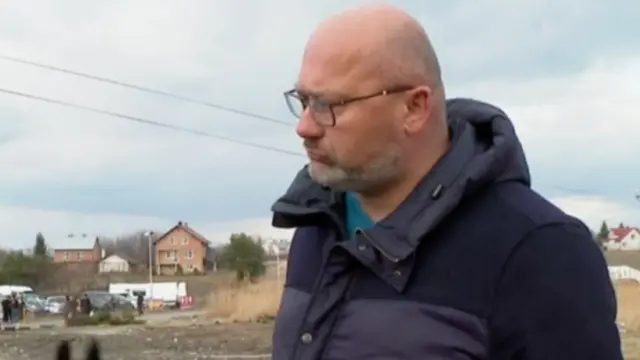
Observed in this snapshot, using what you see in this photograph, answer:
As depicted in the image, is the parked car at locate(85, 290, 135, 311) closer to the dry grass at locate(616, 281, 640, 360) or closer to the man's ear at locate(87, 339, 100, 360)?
the dry grass at locate(616, 281, 640, 360)

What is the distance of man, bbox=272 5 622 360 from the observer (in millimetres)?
2230

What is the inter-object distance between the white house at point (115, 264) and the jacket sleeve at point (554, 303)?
322ft

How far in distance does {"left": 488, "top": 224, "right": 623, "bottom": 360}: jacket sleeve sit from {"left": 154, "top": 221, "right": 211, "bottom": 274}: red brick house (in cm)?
10208

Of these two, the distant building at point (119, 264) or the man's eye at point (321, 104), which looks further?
the distant building at point (119, 264)

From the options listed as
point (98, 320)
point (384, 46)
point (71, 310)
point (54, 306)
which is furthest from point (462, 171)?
point (54, 306)

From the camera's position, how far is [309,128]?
94.3 inches

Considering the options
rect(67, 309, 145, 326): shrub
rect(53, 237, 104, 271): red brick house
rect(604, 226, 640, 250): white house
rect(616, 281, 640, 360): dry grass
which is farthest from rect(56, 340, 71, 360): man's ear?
rect(53, 237, 104, 271): red brick house

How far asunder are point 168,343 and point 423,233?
Result: 24169 millimetres

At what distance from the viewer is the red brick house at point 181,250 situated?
345ft

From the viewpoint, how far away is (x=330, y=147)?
2381 mm

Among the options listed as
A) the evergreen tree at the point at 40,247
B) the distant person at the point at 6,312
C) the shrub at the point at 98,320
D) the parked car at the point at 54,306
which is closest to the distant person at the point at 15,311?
the distant person at the point at 6,312

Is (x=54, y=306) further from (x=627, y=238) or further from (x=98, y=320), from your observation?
(x=627, y=238)

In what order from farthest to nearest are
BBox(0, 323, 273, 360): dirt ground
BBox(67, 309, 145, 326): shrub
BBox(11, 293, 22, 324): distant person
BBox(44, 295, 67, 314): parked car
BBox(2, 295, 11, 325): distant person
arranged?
BBox(44, 295, 67, 314): parked car
BBox(11, 293, 22, 324): distant person
BBox(2, 295, 11, 325): distant person
BBox(67, 309, 145, 326): shrub
BBox(0, 323, 273, 360): dirt ground

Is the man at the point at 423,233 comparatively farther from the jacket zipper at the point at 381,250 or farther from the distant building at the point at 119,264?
the distant building at the point at 119,264
